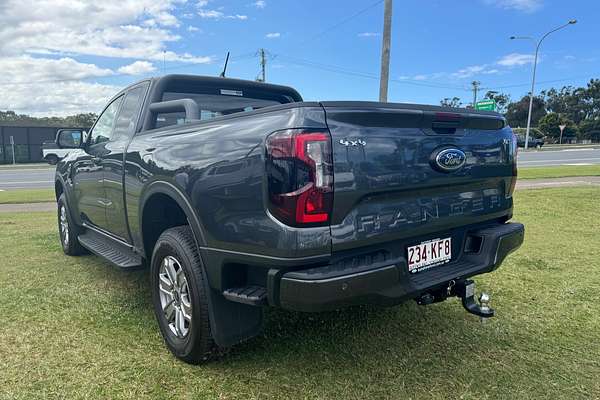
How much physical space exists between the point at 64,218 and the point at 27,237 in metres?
1.52

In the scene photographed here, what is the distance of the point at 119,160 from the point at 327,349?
2.17 meters

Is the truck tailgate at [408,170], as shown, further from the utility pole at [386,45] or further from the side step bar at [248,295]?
the utility pole at [386,45]

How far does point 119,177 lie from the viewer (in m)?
3.56

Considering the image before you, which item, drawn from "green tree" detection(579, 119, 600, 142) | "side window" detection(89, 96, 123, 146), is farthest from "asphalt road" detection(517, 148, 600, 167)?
"green tree" detection(579, 119, 600, 142)

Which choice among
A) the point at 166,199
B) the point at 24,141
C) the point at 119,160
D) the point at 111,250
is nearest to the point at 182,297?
the point at 166,199

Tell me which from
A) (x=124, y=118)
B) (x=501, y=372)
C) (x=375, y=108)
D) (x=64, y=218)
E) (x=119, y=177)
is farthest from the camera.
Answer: (x=64, y=218)

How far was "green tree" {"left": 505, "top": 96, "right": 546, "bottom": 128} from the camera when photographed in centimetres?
7619

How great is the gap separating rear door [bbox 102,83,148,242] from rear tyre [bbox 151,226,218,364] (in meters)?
0.80

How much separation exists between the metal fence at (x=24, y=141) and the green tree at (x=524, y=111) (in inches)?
2701

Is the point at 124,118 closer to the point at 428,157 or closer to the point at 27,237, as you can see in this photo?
the point at 428,157

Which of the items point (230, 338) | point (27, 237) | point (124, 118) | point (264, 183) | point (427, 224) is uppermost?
point (124, 118)

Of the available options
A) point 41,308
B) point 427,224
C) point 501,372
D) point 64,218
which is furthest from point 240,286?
point 64,218

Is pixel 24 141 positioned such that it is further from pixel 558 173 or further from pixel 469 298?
pixel 469 298

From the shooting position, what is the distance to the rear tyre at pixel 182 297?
2.55 meters
